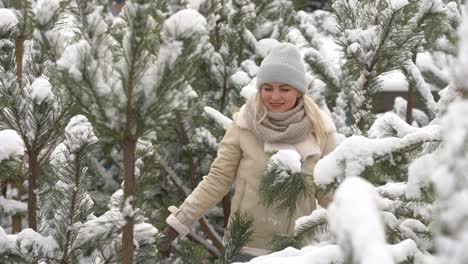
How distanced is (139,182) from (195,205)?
965 mm

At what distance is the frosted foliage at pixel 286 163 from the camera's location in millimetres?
1745

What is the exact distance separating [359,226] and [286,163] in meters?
1.05

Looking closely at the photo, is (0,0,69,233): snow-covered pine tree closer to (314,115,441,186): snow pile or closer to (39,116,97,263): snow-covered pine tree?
(39,116,97,263): snow-covered pine tree

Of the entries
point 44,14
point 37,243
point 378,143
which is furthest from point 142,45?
point 37,243

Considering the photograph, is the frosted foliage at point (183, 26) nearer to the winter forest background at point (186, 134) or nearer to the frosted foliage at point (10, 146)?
the winter forest background at point (186, 134)

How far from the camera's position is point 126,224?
1.41 m

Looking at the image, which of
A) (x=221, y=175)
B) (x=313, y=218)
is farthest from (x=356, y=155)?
(x=221, y=175)

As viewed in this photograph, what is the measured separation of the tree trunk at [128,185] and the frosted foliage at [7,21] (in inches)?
37.0

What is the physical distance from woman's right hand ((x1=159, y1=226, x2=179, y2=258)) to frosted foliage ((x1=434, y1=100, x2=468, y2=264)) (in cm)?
176

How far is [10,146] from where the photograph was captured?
1.84 meters

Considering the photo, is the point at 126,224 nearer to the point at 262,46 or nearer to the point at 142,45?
the point at 142,45

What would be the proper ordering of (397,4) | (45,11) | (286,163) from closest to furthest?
(45,11)
(286,163)
(397,4)

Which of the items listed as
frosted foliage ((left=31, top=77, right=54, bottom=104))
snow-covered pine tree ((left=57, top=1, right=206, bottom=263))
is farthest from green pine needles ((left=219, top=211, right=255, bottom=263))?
snow-covered pine tree ((left=57, top=1, right=206, bottom=263))

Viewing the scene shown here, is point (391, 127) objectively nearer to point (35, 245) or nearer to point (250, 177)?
point (250, 177)
